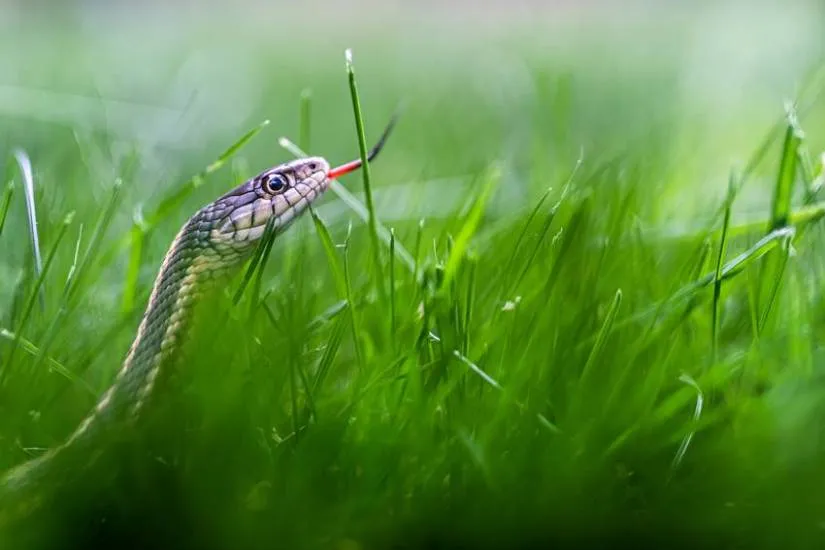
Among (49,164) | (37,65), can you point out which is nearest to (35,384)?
(49,164)

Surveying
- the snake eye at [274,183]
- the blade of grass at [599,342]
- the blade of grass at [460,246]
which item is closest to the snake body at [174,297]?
the snake eye at [274,183]

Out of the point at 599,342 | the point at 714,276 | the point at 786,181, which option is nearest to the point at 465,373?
the point at 599,342

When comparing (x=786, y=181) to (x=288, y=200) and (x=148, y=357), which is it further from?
(x=148, y=357)

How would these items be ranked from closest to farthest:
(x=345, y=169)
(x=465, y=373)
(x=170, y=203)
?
(x=465, y=373) < (x=345, y=169) < (x=170, y=203)

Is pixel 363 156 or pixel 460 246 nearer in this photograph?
pixel 363 156

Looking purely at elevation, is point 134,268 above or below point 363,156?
below

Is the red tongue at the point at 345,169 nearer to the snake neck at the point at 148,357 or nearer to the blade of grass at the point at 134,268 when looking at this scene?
the snake neck at the point at 148,357

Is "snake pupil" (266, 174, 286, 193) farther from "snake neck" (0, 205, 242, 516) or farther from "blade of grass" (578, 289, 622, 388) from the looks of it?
"blade of grass" (578, 289, 622, 388)

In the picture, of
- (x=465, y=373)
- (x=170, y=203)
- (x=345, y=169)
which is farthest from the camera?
(x=170, y=203)

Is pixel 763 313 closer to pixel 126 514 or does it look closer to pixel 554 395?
pixel 554 395
